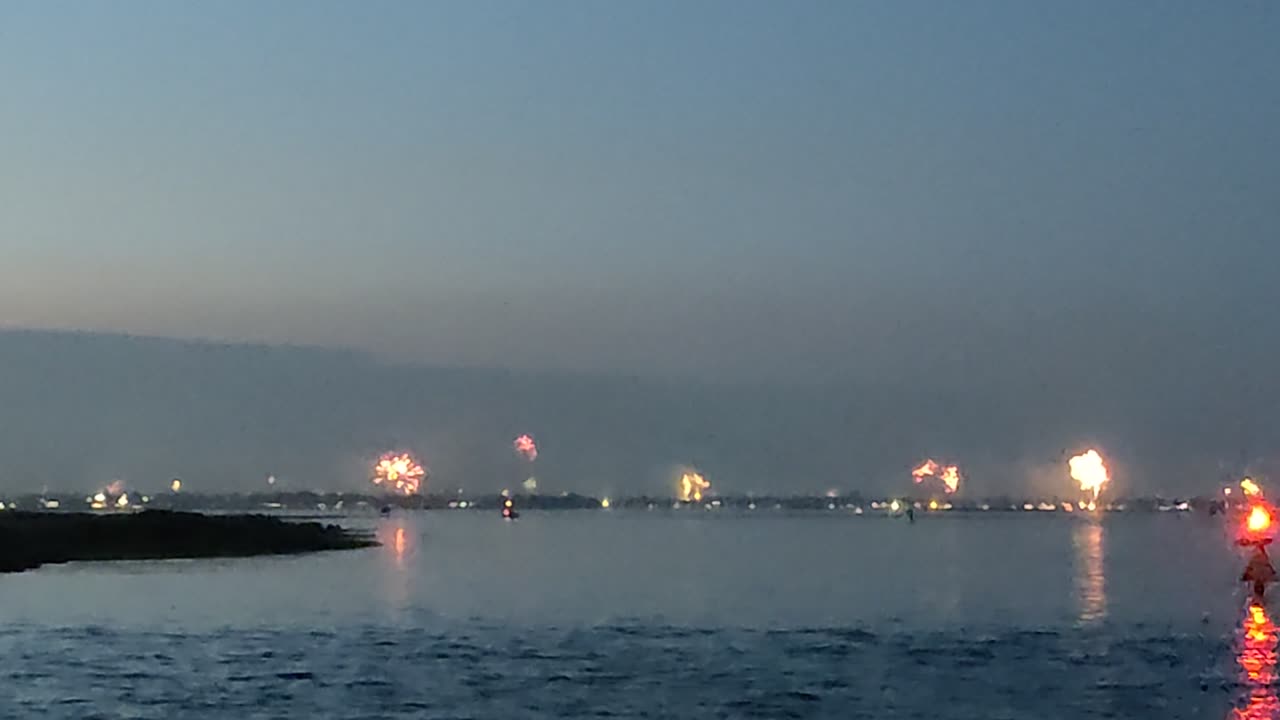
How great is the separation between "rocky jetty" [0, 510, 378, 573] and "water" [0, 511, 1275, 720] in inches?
713

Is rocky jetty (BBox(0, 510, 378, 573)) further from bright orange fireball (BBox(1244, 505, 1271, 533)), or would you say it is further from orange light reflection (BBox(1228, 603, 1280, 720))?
bright orange fireball (BBox(1244, 505, 1271, 533))

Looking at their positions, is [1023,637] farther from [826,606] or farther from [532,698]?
[532,698]

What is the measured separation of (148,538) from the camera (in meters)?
159

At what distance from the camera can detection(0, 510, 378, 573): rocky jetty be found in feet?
452

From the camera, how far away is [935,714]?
2005 inches

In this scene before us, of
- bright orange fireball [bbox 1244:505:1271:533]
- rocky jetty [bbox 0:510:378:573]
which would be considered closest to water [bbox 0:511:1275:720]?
bright orange fireball [bbox 1244:505:1271:533]

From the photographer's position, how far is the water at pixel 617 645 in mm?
52156

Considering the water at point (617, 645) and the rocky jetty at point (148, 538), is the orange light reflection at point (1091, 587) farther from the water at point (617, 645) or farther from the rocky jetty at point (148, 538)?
the rocky jetty at point (148, 538)

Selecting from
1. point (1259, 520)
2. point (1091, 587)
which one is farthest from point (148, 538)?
point (1259, 520)

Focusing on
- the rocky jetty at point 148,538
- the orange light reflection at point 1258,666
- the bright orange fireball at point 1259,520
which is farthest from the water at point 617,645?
the rocky jetty at point 148,538

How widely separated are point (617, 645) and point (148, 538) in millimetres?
98685

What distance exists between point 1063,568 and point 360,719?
103 metres

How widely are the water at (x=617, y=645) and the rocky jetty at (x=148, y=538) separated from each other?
18110mm

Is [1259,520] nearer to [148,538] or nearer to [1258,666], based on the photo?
[1258,666]
